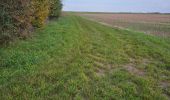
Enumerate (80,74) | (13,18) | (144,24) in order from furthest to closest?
(144,24)
(13,18)
(80,74)

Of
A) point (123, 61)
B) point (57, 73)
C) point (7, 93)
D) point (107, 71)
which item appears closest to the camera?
point (7, 93)

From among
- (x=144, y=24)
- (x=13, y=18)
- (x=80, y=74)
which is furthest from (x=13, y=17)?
(x=144, y=24)

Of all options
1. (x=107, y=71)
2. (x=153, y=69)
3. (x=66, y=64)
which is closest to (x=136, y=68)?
(x=153, y=69)

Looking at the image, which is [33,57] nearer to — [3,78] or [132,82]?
[3,78]

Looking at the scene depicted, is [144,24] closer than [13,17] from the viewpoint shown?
No

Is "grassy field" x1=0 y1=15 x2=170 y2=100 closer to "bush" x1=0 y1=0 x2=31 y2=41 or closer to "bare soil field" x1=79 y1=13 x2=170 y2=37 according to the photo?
"bush" x1=0 y1=0 x2=31 y2=41

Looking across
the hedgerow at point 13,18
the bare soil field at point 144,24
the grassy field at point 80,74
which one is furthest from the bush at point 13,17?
the bare soil field at point 144,24

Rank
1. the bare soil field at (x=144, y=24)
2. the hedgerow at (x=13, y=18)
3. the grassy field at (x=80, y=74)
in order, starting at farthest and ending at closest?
the bare soil field at (x=144, y=24) < the hedgerow at (x=13, y=18) < the grassy field at (x=80, y=74)

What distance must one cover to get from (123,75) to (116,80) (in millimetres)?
675

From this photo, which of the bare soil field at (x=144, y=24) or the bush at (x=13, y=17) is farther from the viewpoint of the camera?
the bare soil field at (x=144, y=24)

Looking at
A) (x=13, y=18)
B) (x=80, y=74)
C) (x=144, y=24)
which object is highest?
(x=13, y=18)

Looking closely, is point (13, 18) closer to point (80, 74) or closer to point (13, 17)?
point (13, 17)

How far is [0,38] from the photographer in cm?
1144

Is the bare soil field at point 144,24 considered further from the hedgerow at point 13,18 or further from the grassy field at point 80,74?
the hedgerow at point 13,18
